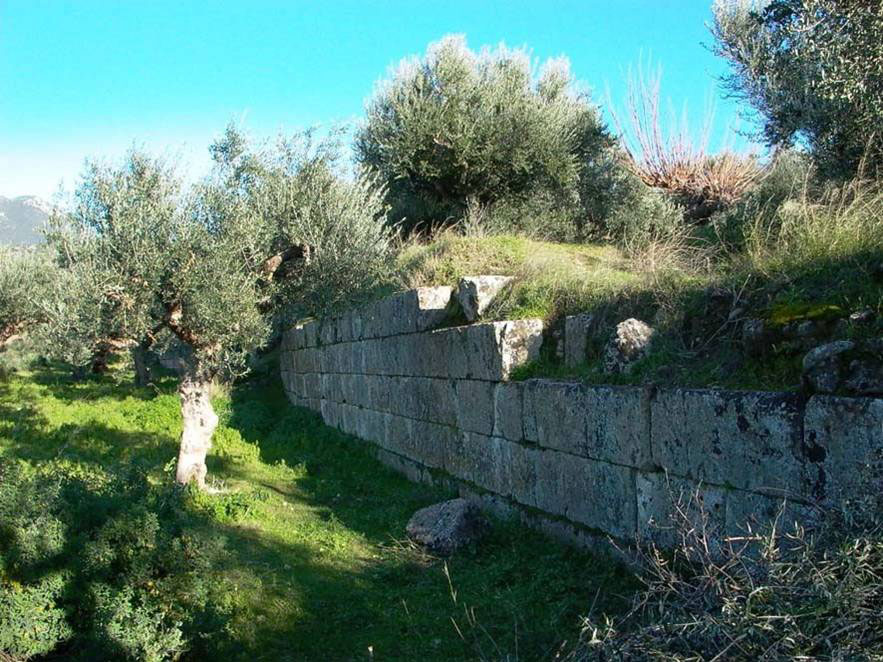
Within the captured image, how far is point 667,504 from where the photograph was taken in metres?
5.55

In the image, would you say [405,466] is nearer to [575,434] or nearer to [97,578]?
[575,434]

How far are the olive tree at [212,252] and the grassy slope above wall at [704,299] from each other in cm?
248

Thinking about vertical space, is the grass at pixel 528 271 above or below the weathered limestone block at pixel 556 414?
above

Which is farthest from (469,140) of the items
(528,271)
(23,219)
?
(23,219)

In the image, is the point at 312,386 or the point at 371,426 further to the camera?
the point at 312,386

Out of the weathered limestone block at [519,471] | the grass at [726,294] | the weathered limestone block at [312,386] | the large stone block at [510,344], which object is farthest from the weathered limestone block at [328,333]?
the weathered limestone block at [519,471]

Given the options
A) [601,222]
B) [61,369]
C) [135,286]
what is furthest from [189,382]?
[61,369]

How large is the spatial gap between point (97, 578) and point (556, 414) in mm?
3721

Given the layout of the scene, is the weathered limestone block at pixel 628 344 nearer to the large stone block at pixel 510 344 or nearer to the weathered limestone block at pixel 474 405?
the large stone block at pixel 510 344

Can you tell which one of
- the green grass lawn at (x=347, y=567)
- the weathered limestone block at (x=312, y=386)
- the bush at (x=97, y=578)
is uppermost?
the weathered limestone block at (x=312, y=386)

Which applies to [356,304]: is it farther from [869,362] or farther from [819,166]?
[869,362]

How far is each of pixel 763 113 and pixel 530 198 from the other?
22.0 feet

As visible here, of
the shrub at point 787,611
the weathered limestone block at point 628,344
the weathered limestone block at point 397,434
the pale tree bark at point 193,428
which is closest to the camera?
the shrub at point 787,611

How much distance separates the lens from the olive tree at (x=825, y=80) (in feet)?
23.0
